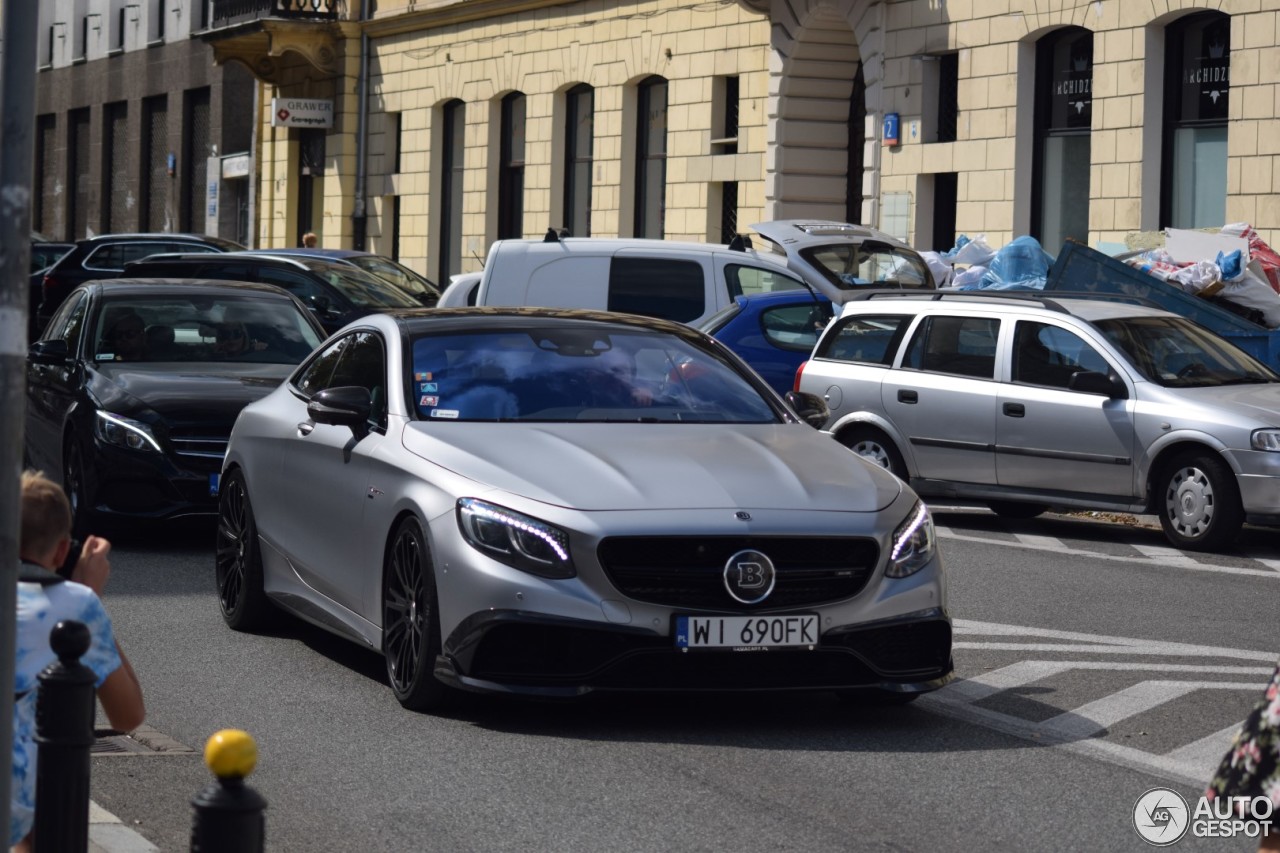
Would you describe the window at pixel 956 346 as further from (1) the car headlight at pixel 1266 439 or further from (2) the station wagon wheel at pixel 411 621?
(2) the station wagon wheel at pixel 411 621

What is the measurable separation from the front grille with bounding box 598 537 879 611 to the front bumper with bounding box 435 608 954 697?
0.49 feet

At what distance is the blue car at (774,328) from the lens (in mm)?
17875

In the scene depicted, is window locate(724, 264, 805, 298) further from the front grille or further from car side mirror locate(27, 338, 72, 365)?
the front grille

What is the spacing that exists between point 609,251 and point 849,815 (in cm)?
1307

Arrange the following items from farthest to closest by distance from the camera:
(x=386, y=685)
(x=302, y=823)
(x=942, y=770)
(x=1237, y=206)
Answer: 1. (x=1237, y=206)
2. (x=386, y=685)
3. (x=942, y=770)
4. (x=302, y=823)

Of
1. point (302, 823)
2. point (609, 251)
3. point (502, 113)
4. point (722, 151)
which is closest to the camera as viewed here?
point (302, 823)

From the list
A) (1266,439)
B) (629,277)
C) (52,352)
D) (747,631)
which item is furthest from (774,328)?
(747,631)

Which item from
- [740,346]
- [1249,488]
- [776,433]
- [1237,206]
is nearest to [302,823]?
[776,433]

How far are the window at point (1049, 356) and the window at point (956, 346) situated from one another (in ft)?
0.70

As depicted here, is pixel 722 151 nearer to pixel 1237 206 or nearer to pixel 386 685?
pixel 1237 206

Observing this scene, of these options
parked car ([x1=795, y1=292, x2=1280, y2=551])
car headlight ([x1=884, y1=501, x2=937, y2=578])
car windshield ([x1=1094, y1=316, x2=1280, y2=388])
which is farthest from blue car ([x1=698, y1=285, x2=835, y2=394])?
car headlight ([x1=884, y1=501, x2=937, y2=578])

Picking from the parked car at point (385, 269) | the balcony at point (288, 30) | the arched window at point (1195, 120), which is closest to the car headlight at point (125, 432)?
the parked car at point (385, 269)

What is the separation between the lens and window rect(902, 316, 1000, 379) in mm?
14875

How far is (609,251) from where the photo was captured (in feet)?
62.5
